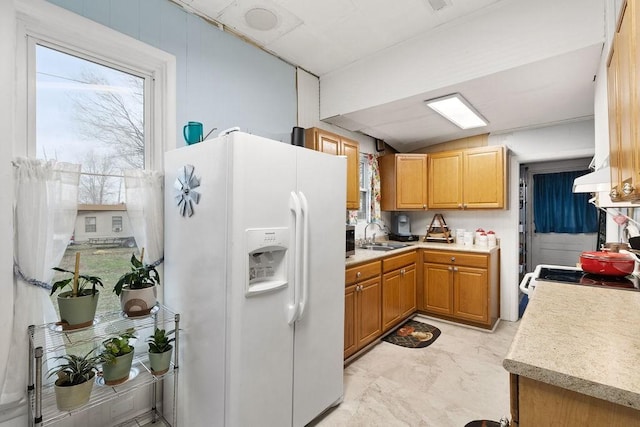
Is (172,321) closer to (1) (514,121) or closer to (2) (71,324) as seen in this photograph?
(2) (71,324)

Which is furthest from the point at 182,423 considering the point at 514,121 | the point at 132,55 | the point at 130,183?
the point at 514,121

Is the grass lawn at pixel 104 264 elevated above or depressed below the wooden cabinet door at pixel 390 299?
above

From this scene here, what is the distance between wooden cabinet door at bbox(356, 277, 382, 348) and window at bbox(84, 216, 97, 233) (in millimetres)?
2021

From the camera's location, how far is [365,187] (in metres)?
4.14

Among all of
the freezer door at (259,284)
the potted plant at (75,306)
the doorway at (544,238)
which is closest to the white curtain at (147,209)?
the potted plant at (75,306)

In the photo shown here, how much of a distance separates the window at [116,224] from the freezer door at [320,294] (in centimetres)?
117

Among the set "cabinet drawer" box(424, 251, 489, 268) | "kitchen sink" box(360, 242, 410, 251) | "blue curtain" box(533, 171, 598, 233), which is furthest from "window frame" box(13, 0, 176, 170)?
"blue curtain" box(533, 171, 598, 233)

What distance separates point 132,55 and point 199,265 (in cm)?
142

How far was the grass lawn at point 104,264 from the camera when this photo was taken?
68.3 inches

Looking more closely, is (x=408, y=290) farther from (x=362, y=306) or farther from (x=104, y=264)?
(x=104, y=264)

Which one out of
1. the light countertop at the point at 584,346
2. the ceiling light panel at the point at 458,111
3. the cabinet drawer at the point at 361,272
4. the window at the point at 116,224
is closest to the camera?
the light countertop at the point at 584,346

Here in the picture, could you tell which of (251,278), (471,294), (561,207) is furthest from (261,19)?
(561,207)

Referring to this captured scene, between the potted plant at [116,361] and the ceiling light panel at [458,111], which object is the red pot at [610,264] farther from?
the potted plant at [116,361]

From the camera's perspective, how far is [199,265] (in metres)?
1.67
